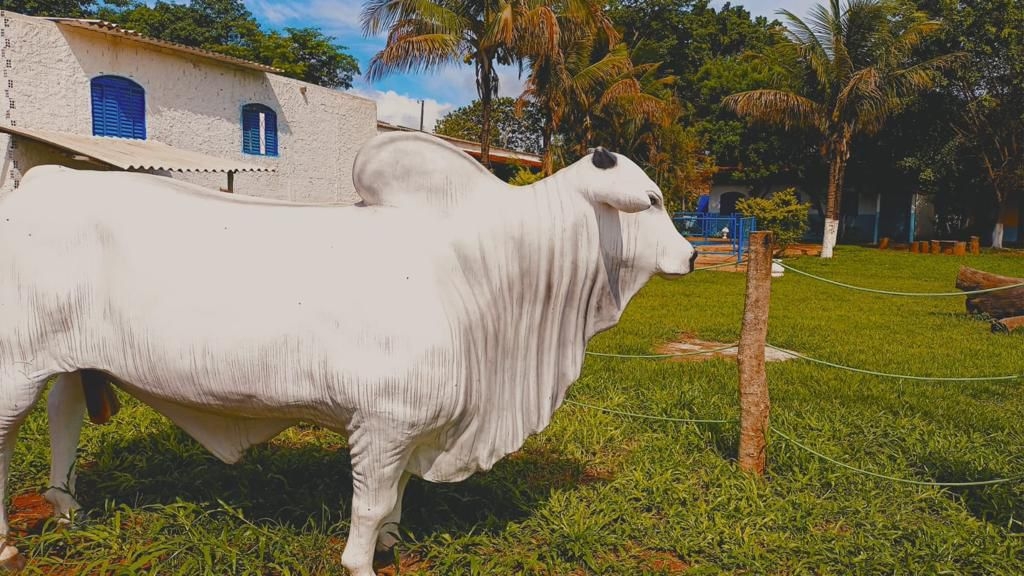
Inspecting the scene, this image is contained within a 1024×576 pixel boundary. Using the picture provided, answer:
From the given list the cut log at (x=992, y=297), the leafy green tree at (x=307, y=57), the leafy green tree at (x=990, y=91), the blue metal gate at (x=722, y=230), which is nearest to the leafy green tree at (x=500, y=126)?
the leafy green tree at (x=307, y=57)

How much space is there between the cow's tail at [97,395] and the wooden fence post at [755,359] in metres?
2.67

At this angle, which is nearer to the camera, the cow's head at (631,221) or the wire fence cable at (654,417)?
the cow's head at (631,221)

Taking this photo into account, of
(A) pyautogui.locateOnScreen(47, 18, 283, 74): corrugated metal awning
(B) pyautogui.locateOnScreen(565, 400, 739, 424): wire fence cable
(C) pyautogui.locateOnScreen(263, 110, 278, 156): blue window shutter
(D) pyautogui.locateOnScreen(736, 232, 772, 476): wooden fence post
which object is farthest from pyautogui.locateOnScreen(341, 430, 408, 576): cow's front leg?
(C) pyautogui.locateOnScreen(263, 110, 278, 156): blue window shutter

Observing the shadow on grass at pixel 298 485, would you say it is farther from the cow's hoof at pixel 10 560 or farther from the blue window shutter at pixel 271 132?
the blue window shutter at pixel 271 132

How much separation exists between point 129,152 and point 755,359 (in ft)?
30.1

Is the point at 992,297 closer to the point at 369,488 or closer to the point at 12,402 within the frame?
the point at 369,488

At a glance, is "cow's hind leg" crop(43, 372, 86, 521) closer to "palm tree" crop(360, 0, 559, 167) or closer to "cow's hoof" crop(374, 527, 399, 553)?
"cow's hoof" crop(374, 527, 399, 553)

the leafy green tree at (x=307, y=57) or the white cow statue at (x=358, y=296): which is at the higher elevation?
the leafy green tree at (x=307, y=57)

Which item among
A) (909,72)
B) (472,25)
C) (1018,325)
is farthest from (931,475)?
(909,72)

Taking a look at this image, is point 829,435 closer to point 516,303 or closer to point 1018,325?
point 516,303

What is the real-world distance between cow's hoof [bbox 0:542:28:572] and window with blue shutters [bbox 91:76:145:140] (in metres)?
9.65

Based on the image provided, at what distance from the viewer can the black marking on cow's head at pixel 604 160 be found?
2248mm

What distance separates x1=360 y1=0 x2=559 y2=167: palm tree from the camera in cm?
1200

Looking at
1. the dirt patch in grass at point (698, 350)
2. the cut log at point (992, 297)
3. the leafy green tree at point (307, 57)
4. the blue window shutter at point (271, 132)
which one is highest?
the leafy green tree at point (307, 57)
